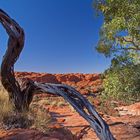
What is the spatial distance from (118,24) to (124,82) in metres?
1.91

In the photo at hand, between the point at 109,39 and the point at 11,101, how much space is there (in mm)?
6233

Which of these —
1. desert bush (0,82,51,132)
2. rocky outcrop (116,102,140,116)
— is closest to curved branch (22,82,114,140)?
desert bush (0,82,51,132)

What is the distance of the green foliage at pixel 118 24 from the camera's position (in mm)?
10844

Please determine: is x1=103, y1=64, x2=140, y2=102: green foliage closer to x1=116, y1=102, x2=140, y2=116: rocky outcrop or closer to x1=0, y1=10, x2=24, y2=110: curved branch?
x1=116, y1=102, x2=140, y2=116: rocky outcrop

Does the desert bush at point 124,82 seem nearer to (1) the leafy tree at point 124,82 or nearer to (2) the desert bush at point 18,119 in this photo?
(1) the leafy tree at point 124,82

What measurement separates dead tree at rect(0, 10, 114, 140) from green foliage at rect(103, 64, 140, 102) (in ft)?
14.8

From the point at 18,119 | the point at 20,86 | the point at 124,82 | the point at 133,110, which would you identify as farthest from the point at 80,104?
the point at 133,110

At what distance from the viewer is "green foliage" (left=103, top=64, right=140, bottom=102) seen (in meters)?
11.2

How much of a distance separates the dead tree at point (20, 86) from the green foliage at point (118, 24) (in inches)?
188

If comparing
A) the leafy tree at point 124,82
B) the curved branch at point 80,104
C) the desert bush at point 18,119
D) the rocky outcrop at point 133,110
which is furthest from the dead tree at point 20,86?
the rocky outcrop at point 133,110

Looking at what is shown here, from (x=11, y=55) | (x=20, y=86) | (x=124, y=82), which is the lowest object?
(x=20, y=86)

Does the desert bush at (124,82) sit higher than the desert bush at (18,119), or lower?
higher

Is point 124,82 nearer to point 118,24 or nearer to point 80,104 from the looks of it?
point 118,24

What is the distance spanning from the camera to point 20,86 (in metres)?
7.46
